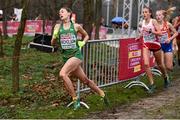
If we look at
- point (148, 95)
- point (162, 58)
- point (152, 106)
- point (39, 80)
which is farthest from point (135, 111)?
point (39, 80)

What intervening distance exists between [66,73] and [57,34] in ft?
2.47

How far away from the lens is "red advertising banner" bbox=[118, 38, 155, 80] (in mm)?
11414

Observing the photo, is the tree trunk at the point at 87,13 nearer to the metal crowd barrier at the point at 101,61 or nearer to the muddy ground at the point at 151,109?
the metal crowd barrier at the point at 101,61

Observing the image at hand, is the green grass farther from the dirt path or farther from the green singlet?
the green singlet

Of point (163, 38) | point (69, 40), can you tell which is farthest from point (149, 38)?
point (69, 40)

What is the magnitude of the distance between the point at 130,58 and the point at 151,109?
2.78 meters

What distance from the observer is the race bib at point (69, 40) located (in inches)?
346

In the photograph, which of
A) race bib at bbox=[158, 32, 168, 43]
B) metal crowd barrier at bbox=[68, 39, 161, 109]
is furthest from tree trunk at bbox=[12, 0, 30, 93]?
race bib at bbox=[158, 32, 168, 43]

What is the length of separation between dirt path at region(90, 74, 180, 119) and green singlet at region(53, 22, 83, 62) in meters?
1.20

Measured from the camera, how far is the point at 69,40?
8.78 meters

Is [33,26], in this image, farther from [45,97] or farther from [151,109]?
[151,109]

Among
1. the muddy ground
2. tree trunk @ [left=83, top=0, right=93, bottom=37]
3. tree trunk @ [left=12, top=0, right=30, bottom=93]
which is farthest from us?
tree trunk @ [left=83, top=0, right=93, bottom=37]

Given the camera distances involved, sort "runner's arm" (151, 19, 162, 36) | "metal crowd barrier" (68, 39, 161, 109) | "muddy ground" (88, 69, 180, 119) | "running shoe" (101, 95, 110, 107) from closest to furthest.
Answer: "muddy ground" (88, 69, 180, 119) → "running shoe" (101, 95, 110, 107) → "metal crowd barrier" (68, 39, 161, 109) → "runner's arm" (151, 19, 162, 36)

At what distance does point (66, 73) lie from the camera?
8.77 meters
